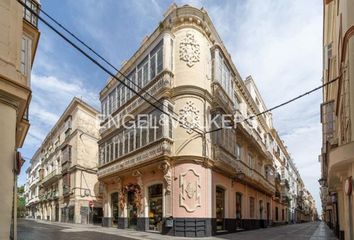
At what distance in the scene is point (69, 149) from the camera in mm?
40250

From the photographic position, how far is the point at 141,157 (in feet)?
68.4

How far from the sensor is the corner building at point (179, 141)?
18.4 metres

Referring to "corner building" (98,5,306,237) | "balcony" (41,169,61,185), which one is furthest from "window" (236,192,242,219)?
"balcony" (41,169,61,185)

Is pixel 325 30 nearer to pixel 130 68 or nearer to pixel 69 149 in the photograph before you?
pixel 130 68

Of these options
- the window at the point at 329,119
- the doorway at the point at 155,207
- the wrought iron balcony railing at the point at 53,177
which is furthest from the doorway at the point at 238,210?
the wrought iron balcony railing at the point at 53,177

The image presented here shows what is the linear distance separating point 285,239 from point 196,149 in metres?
6.73

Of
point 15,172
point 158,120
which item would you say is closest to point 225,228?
point 158,120

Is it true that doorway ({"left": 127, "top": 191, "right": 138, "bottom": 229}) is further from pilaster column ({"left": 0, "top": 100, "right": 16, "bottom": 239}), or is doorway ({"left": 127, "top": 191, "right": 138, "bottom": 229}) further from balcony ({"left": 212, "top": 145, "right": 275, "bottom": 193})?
pilaster column ({"left": 0, "top": 100, "right": 16, "bottom": 239})

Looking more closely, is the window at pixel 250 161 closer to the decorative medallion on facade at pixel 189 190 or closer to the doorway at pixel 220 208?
the doorway at pixel 220 208

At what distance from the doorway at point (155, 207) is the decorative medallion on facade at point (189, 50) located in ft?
23.7

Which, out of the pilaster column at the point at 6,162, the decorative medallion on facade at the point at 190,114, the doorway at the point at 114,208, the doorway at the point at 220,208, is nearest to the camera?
the pilaster column at the point at 6,162

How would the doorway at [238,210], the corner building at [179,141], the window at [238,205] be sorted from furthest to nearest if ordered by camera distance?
the window at [238,205]
the doorway at [238,210]
the corner building at [179,141]

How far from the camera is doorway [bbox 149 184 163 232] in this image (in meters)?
19.8

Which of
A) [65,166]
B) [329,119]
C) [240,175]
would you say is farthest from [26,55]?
[65,166]
